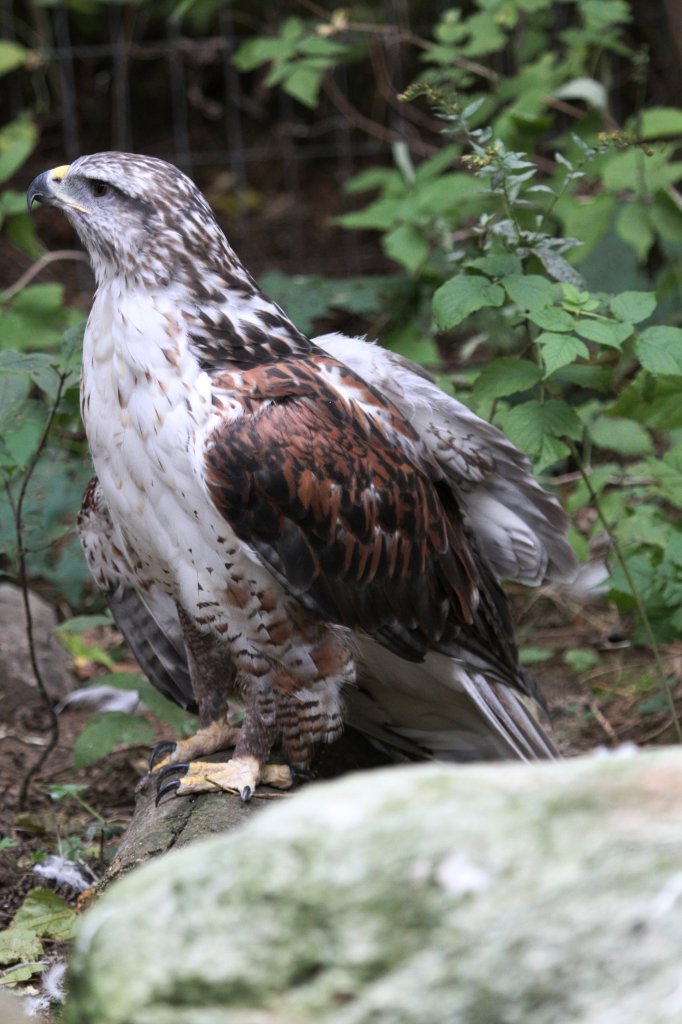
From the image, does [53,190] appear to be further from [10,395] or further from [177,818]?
[177,818]

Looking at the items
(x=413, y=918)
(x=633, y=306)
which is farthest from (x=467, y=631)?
(x=413, y=918)

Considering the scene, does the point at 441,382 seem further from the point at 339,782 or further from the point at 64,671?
the point at 339,782

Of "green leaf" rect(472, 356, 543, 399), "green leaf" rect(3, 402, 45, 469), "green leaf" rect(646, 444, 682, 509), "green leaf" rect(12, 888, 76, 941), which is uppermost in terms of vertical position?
"green leaf" rect(472, 356, 543, 399)

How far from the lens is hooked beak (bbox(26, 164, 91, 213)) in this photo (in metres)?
3.18

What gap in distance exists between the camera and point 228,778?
3.22 meters

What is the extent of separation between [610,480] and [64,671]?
235 cm

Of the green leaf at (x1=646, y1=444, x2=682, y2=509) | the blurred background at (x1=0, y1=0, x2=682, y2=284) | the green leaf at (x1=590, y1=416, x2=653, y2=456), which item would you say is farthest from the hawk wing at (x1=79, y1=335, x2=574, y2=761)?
the blurred background at (x1=0, y1=0, x2=682, y2=284)

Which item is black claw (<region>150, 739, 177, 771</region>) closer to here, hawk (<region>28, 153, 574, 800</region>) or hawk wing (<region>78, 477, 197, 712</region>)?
hawk (<region>28, 153, 574, 800</region>)

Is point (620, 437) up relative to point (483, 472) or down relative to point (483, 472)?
down

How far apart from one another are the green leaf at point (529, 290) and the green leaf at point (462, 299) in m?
0.03

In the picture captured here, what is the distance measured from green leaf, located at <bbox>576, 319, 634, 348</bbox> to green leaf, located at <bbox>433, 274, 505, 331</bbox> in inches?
9.5

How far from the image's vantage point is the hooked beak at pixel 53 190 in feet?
10.4

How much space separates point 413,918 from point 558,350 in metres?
2.04

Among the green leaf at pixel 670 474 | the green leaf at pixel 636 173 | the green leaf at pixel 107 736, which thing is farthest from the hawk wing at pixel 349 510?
the green leaf at pixel 636 173
